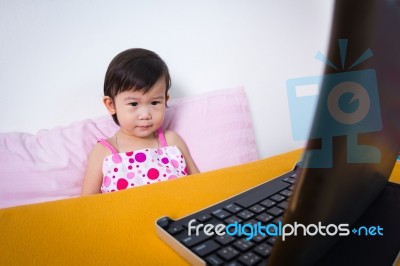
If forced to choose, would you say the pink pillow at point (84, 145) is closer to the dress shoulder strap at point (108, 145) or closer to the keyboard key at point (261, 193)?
the dress shoulder strap at point (108, 145)

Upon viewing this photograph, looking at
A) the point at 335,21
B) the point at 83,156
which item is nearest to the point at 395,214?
the point at 335,21

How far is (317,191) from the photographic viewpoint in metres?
0.18

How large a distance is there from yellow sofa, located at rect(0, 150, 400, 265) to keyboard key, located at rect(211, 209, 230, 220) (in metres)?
0.07

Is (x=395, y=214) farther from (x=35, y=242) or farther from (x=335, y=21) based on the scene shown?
(x=35, y=242)

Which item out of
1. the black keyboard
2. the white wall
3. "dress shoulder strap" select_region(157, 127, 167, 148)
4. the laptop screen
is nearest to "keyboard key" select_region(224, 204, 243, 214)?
the black keyboard

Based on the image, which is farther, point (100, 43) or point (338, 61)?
point (100, 43)

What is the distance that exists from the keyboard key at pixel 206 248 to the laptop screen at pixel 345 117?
101 mm

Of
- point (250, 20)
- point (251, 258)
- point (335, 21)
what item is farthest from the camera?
point (250, 20)

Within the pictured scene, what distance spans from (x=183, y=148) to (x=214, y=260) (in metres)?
0.78

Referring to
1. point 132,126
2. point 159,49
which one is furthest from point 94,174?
point 159,49

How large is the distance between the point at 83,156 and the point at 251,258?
2.61ft

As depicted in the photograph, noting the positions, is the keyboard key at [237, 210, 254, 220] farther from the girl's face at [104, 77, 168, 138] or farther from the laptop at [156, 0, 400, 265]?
the girl's face at [104, 77, 168, 138]

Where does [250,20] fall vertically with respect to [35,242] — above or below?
above

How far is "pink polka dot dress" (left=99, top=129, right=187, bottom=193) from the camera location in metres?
0.93
